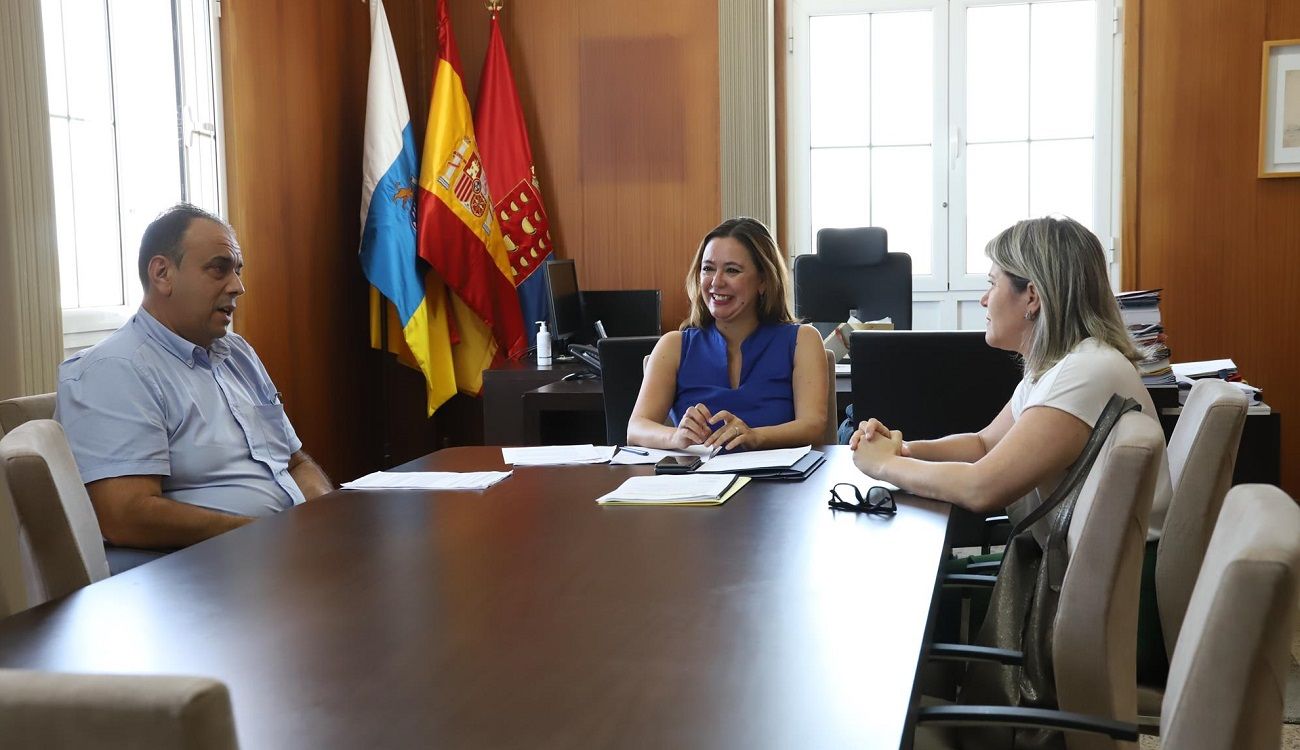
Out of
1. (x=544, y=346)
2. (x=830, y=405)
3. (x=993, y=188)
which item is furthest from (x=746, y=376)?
(x=993, y=188)

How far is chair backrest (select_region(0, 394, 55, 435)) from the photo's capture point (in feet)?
7.30

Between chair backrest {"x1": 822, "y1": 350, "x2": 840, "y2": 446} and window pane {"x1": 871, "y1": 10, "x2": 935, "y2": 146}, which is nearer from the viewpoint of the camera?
chair backrest {"x1": 822, "y1": 350, "x2": 840, "y2": 446}

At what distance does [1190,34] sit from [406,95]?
358 cm

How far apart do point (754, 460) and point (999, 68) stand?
3.67 metres

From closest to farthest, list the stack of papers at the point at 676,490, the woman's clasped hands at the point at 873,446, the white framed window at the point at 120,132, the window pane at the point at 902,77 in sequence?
the stack of papers at the point at 676,490 < the woman's clasped hands at the point at 873,446 < the white framed window at the point at 120,132 < the window pane at the point at 902,77

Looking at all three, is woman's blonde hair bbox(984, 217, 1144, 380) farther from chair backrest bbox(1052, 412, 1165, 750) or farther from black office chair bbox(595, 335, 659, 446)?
black office chair bbox(595, 335, 659, 446)

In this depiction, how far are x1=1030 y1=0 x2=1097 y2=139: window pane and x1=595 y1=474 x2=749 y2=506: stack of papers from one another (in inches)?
149

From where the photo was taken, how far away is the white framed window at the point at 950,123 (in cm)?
537

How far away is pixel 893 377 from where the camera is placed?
3381 millimetres

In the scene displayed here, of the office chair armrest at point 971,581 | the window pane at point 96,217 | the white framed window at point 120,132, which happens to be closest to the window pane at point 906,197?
the white framed window at point 120,132

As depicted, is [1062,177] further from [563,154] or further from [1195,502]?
[1195,502]

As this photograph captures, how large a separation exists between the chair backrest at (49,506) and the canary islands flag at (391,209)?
3275 millimetres

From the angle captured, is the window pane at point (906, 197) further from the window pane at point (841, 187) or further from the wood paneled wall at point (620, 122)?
the wood paneled wall at point (620, 122)

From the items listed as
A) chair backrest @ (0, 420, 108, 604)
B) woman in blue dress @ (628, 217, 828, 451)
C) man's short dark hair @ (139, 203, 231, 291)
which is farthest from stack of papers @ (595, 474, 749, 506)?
man's short dark hair @ (139, 203, 231, 291)
